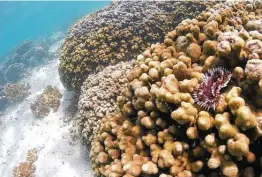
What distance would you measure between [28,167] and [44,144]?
95 cm

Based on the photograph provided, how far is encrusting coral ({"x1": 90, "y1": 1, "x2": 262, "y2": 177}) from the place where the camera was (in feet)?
7.36

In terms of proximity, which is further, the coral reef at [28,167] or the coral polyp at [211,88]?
the coral reef at [28,167]

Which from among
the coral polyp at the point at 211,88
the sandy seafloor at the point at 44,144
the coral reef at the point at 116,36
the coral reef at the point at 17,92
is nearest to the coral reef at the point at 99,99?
the coral reef at the point at 116,36

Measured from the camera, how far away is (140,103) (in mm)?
3164

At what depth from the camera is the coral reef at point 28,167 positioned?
25.7 ft

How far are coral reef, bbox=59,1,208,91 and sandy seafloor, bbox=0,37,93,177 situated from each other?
181 cm

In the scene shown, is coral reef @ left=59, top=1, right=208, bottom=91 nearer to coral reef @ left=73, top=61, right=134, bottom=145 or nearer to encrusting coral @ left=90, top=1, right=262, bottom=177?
coral reef @ left=73, top=61, right=134, bottom=145

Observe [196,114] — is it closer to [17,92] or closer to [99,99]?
[99,99]

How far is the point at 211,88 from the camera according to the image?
7.89ft

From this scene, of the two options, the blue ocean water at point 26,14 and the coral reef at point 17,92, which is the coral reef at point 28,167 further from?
the blue ocean water at point 26,14

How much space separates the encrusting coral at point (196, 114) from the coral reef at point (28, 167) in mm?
5314

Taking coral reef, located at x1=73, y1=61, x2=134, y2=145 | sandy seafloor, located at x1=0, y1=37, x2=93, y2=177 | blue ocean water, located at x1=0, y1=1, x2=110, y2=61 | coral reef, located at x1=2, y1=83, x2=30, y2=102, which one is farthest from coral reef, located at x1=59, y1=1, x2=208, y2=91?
blue ocean water, located at x1=0, y1=1, x2=110, y2=61

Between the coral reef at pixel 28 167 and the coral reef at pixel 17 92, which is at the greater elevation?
the coral reef at pixel 28 167

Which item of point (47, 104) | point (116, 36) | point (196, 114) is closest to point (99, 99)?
point (116, 36)
